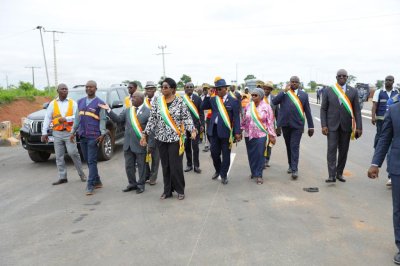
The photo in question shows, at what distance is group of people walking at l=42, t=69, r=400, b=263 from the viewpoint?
21.5 ft

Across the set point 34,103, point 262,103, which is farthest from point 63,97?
point 34,103

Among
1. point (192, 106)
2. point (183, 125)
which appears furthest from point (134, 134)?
point (192, 106)

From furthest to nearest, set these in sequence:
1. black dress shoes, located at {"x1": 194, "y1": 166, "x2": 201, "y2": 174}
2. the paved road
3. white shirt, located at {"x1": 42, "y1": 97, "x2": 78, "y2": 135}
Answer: black dress shoes, located at {"x1": 194, "y1": 166, "x2": 201, "y2": 174}
white shirt, located at {"x1": 42, "y1": 97, "x2": 78, "y2": 135}
the paved road

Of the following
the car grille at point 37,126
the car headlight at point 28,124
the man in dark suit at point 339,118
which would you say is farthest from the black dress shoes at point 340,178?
the car headlight at point 28,124

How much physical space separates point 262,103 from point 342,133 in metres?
1.56

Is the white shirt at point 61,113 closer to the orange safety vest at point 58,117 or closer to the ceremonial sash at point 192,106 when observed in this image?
the orange safety vest at point 58,117

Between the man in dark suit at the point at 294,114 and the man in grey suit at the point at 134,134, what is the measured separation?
2.66 m

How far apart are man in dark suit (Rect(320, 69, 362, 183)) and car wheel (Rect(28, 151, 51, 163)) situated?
277 inches

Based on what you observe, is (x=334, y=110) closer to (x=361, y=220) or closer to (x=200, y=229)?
(x=361, y=220)

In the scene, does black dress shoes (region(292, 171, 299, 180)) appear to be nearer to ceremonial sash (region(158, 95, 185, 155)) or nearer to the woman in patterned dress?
the woman in patterned dress

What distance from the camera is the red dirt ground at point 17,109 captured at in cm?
2653

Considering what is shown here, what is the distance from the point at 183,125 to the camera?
21.6 feet

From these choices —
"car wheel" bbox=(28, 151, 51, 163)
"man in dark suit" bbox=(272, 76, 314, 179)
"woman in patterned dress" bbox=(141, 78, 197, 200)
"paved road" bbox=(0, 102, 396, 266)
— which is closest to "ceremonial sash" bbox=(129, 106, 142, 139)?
"woman in patterned dress" bbox=(141, 78, 197, 200)

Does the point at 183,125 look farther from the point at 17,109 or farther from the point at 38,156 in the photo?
the point at 17,109
